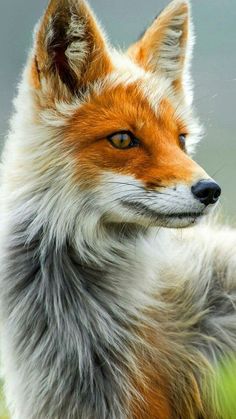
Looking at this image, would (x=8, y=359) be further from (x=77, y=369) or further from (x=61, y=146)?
(x=61, y=146)

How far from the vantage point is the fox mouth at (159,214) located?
3750 mm

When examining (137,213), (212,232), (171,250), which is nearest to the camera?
(137,213)

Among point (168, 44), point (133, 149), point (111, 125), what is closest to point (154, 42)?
point (168, 44)

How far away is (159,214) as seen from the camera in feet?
12.5

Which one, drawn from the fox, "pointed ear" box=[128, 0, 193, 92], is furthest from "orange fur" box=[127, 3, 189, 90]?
the fox

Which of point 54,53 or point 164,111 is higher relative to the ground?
point 54,53

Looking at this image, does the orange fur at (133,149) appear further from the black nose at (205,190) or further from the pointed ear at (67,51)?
the pointed ear at (67,51)

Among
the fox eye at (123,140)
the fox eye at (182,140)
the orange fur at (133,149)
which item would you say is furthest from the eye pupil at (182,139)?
the fox eye at (123,140)

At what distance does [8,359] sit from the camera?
4.31m

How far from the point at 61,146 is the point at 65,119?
19cm

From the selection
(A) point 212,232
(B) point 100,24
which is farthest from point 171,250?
(B) point 100,24

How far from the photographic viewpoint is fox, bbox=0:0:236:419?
3.92m

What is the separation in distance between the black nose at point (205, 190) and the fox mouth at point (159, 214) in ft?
0.37

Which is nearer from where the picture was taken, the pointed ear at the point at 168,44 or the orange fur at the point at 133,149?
the orange fur at the point at 133,149
